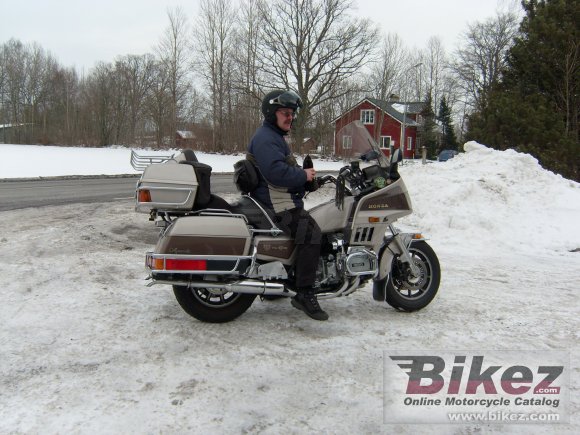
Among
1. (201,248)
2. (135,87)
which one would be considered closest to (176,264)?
(201,248)

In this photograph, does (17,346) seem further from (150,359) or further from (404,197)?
(404,197)

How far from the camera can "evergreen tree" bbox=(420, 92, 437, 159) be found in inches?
2434

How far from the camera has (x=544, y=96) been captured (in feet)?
50.0

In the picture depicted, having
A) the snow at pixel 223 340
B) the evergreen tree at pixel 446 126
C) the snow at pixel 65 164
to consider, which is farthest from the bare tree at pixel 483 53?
the snow at pixel 223 340

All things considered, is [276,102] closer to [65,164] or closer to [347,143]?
[347,143]

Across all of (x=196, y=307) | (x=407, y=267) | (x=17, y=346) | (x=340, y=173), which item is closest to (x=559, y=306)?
(x=407, y=267)

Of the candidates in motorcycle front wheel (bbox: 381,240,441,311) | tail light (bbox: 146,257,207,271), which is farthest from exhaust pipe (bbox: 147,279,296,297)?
motorcycle front wheel (bbox: 381,240,441,311)

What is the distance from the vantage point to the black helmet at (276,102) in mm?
4172

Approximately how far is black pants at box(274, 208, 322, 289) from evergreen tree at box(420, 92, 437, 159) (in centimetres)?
6038

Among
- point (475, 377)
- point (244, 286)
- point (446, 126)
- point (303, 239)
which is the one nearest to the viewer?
point (475, 377)

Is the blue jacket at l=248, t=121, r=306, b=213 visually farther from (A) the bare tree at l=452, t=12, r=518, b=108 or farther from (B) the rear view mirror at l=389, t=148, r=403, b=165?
(A) the bare tree at l=452, t=12, r=518, b=108

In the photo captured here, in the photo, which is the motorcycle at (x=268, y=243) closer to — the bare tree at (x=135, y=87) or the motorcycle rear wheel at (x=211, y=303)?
the motorcycle rear wheel at (x=211, y=303)

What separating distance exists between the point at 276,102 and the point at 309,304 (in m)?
1.79

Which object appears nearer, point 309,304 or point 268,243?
point 268,243
